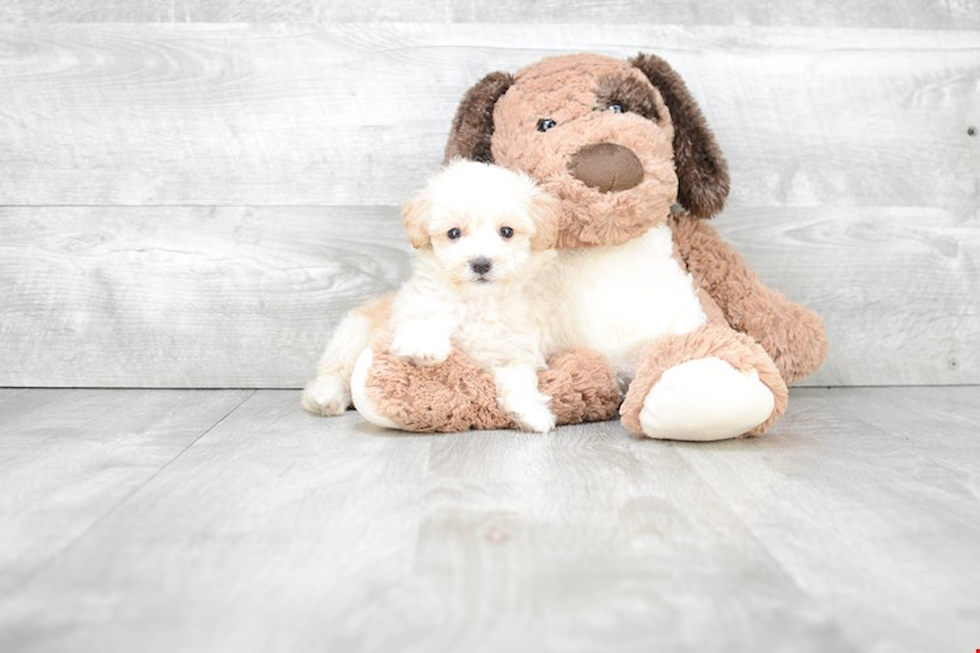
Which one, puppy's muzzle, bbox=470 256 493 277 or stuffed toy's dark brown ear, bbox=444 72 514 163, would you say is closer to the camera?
puppy's muzzle, bbox=470 256 493 277

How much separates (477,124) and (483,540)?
0.81m

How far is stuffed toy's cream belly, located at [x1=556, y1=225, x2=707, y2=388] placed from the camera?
144 centimetres

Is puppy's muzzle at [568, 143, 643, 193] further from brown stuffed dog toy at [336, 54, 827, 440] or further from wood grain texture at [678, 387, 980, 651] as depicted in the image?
wood grain texture at [678, 387, 980, 651]

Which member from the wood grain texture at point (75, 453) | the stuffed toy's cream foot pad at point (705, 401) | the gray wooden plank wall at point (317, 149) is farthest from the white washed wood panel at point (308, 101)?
the stuffed toy's cream foot pad at point (705, 401)

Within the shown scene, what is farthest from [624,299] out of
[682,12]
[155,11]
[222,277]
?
[155,11]

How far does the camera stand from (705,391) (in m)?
1.23

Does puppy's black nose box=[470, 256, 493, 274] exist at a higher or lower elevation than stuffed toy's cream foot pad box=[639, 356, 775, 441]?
higher

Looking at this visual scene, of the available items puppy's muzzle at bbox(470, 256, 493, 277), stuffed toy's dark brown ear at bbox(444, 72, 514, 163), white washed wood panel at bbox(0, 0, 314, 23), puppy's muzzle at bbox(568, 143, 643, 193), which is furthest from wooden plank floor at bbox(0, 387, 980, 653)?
white washed wood panel at bbox(0, 0, 314, 23)

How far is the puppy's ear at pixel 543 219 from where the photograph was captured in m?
1.34

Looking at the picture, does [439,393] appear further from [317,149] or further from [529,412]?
[317,149]

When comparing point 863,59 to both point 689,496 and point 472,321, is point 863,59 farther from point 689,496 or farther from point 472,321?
point 689,496

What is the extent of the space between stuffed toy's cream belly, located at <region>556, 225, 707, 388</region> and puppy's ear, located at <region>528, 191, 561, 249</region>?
139 mm

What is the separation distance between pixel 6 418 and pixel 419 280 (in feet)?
2.09

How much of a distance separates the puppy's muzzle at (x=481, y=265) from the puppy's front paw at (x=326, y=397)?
331 millimetres
